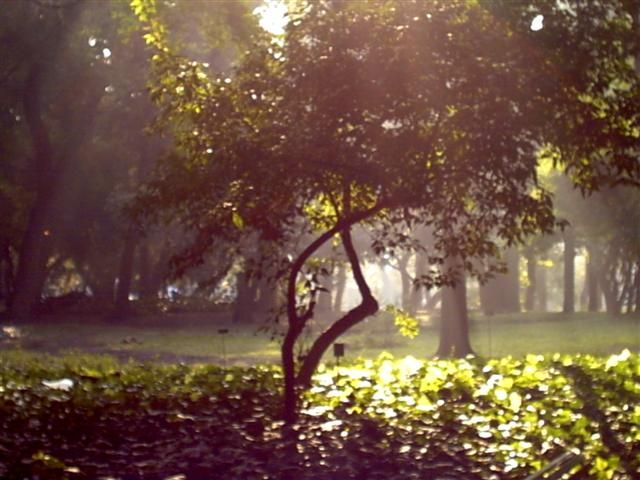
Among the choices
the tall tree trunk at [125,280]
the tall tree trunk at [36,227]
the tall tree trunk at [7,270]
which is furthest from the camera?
the tall tree trunk at [7,270]

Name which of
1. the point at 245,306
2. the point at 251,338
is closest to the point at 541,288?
the point at 245,306

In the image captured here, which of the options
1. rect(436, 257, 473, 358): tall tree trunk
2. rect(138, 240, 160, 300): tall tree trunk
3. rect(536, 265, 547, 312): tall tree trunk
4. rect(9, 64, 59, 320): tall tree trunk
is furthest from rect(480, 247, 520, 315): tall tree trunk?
rect(536, 265, 547, 312): tall tree trunk

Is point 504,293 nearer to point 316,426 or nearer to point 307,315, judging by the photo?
point 307,315

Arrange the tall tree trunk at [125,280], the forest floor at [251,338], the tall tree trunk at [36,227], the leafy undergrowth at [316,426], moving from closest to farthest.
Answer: the leafy undergrowth at [316,426] < the forest floor at [251,338] < the tall tree trunk at [36,227] < the tall tree trunk at [125,280]

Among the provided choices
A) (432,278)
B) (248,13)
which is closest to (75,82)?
(248,13)

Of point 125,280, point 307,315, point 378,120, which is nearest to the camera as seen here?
point 378,120

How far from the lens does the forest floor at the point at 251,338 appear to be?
1255 inches

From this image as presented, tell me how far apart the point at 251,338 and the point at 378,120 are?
28557 mm

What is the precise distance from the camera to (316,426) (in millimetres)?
11797

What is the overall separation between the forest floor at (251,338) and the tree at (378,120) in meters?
13.9

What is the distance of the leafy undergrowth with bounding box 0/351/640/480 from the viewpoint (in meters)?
10.4

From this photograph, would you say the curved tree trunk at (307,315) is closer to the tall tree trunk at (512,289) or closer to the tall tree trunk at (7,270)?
the tall tree trunk at (7,270)

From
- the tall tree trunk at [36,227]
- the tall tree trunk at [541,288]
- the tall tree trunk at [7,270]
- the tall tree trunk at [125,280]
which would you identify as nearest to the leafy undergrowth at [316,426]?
the tall tree trunk at [36,227]

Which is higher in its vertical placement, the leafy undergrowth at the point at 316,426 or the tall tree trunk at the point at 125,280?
the tall tree trunk at the point at 125,280
